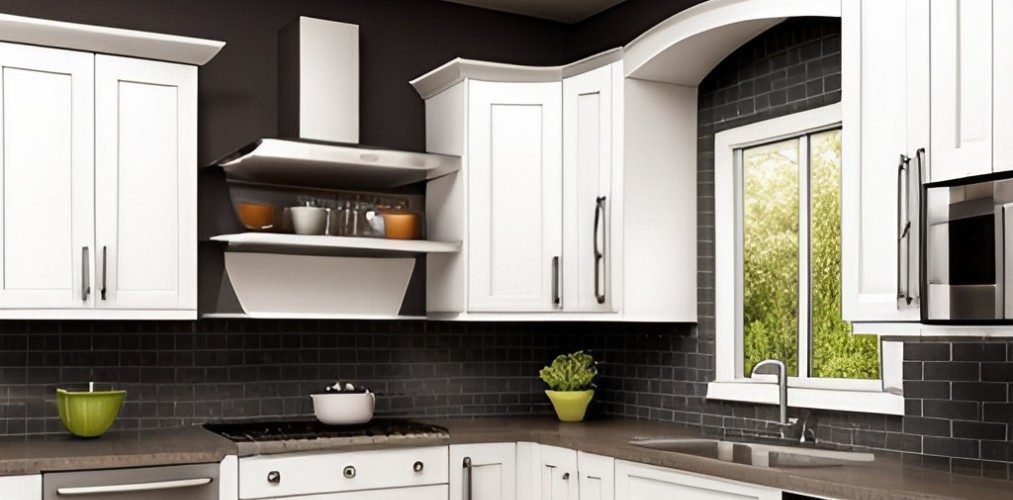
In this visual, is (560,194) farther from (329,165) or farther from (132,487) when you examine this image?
(132,487)

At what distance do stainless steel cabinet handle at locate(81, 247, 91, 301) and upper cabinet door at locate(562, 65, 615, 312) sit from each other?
180cm

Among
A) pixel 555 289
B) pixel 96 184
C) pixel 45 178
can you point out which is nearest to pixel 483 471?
pixel 555 289

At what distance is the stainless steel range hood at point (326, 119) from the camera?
4156 mm

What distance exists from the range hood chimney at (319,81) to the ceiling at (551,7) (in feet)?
2.20

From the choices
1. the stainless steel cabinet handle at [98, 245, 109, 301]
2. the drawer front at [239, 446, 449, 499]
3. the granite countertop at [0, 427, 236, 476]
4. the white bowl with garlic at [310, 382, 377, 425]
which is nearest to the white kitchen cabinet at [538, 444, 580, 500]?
the drawer front at [239, 446, 449, 499]

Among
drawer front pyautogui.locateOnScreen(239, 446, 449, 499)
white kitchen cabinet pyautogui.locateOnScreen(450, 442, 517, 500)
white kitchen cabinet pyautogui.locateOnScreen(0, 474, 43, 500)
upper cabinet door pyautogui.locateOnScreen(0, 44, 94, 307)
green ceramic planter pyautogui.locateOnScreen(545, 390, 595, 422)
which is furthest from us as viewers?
green ceramic planter pyautogui.locateOnScreen(545, 390, 595, 422)

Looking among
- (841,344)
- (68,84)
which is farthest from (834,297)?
(68,84)

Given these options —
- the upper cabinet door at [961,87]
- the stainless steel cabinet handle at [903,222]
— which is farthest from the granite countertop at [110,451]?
the upper cabinet door at [961,87]

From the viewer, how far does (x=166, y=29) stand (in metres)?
4.22

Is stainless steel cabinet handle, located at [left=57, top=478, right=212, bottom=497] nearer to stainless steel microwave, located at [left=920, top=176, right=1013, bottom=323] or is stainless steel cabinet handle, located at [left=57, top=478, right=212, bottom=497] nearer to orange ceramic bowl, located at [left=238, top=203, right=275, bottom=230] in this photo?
orange ceramic bowl, located at [left=238, top=203, right=275, bottom=230]

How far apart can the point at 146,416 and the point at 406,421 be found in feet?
3.35

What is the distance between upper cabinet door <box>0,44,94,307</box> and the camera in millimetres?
3615

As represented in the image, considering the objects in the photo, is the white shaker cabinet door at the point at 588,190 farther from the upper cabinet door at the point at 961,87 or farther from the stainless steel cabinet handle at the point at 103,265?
the stainless steel cabinet handle at the point at 103,265

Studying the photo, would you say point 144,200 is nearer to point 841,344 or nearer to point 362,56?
point 362,56
